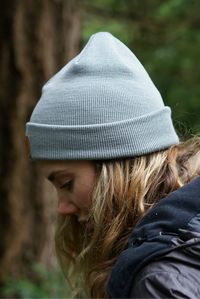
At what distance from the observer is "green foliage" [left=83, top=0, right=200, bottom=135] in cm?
809

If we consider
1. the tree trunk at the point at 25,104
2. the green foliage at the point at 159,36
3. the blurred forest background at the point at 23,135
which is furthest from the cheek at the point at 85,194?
the green foliage at the point at 159,36

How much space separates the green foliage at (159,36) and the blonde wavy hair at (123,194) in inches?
207

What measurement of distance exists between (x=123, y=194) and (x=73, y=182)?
0.17 m

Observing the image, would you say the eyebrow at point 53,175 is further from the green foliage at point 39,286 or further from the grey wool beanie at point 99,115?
the green foliage at point 39,286

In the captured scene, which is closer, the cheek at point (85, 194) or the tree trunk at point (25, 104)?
the cheek at point (85, 194)

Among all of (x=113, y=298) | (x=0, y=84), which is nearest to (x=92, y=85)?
(x=113, y=298)

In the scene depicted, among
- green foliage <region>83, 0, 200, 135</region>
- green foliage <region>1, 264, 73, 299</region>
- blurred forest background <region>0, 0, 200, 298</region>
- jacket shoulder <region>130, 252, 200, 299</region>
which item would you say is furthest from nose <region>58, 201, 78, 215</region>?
green foliage <region>83, 0, 200, 135</region>

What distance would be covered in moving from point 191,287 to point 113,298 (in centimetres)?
29

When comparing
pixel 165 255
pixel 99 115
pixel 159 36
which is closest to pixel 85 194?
pixel 99 115

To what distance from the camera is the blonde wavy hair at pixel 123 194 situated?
8.25 ft

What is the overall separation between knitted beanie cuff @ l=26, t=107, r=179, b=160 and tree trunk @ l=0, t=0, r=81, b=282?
12.4 feet

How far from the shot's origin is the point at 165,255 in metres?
2.10

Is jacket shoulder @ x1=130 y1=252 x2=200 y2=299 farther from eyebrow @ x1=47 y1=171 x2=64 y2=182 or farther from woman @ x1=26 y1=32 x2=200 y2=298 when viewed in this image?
eyebrow @ x1=47 y1=171 x2=64 y2=182

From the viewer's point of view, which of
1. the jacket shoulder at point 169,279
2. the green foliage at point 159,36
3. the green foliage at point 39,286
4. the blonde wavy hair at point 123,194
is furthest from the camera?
the green foliage at point 159,36
